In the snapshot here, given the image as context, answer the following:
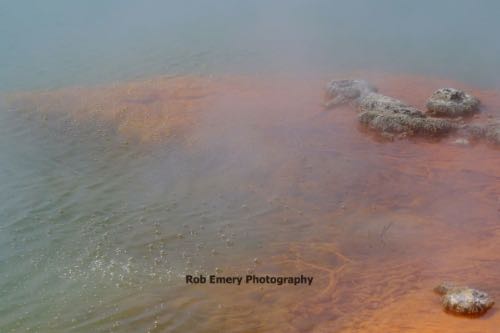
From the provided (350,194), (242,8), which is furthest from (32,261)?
(242,8)

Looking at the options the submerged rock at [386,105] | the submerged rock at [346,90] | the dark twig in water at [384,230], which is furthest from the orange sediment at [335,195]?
the submerged rock at [386,105]

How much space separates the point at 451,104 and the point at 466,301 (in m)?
6.18

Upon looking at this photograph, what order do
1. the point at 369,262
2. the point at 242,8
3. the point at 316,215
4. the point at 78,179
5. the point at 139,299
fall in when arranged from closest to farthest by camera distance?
the point at 139,299 < the point at 369,262 < the point at 316,215 < the point at 78,179 < the point at 242,8

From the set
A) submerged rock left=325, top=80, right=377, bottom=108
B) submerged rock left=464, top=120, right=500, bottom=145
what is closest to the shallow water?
submerged rock left=325, top=80, right=377, bottom=108

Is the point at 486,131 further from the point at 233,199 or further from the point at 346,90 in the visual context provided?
the point at 233,199

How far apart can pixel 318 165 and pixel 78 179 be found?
4.25 metres

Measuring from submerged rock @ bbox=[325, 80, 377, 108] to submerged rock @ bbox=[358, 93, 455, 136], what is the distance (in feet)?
2.42

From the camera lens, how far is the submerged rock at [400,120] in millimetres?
9891

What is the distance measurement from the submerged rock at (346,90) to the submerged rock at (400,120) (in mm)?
737

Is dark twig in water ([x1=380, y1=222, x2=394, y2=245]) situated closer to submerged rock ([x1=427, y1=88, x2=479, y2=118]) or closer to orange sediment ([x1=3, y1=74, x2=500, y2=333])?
orange sediment ([x1=3, y1=74, x2=500, y2=333])

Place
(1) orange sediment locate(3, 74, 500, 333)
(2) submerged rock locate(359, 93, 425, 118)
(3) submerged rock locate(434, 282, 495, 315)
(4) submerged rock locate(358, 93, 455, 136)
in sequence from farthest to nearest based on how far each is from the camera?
(2) submerged rock locate(359, 93, 425, 118) → (4) submerged rock locate(358, 93, 455, 136) → (1) orange sediment locate(3, 74, 500, 333) → (3) submerged rock locate(434, 282, 495, 315)

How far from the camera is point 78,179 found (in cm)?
859

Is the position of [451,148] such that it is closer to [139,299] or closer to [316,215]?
[316,215]

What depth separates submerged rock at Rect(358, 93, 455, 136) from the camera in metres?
9.89
